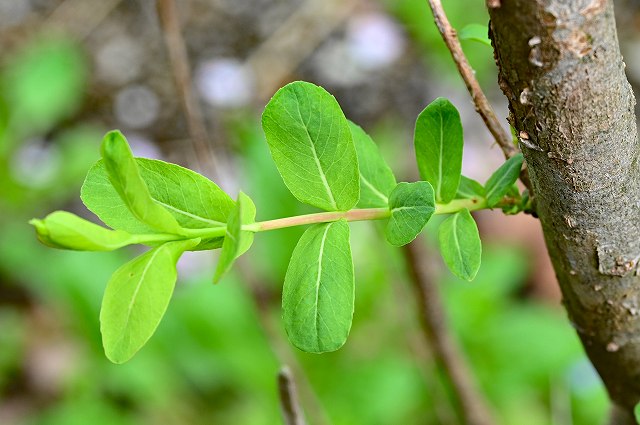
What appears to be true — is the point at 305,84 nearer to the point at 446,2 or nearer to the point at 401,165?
the point at 401,165

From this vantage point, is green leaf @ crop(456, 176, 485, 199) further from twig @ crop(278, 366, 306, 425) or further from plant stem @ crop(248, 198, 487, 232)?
twig @ crop(278, 366, 306, 425)

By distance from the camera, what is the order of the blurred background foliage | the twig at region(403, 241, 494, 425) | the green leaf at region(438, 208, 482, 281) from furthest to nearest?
the blurred background foliage → the twig at region(403, 241, 494, 425) → the green leaf at region(438, 208, 482, 281)

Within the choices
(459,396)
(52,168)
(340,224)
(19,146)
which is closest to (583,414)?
(459,396)

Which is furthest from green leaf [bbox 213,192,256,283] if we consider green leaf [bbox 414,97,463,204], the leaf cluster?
green leaf [bbox 414,97,463,204]

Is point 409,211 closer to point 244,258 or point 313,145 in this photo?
point 313,145

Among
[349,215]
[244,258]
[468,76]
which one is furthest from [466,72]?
[244,258]

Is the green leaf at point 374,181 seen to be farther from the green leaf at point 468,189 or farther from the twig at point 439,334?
the twig at point 439,334
